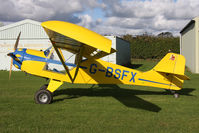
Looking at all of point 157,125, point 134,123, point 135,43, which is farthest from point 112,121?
point 135,43

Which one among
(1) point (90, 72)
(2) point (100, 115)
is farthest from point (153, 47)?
(2) point (100, 115)

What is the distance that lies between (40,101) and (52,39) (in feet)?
8.34

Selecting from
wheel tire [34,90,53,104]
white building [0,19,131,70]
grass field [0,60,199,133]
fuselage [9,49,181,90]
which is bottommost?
grass field [0,60,199,133]

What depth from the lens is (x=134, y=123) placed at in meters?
5.20

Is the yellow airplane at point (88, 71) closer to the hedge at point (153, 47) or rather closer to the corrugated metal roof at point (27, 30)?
the corrugated metal roof at point (27, 30)

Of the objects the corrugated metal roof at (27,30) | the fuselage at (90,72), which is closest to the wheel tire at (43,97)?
the fuselage at (90,72)

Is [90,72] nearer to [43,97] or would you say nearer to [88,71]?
[88,71]

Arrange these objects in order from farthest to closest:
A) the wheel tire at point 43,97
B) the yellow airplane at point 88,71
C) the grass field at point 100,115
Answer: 1. the yellow airplane at point 88,71
2. the wheel tire at point 43,97
3. the grass field at point 100,115

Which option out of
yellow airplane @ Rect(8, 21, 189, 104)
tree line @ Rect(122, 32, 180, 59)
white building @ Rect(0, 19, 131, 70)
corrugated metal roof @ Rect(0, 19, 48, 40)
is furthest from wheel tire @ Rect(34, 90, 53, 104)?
tree line @ Rect(122, 32, 180, 59)

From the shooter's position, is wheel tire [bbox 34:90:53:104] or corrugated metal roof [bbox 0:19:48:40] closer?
wheel tire [bbox 34:90:53:104]

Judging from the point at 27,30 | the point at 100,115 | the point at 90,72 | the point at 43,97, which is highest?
the point at 27,30

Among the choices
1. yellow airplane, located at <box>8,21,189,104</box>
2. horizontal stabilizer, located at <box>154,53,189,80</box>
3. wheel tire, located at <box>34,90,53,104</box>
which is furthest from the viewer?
horizontal stabilizer, located at <box>154,53,189,80</box>

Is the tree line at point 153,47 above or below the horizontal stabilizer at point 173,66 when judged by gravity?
above

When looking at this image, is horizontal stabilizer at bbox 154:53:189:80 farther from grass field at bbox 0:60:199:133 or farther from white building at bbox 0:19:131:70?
white building at bbox 0:19:131:70
